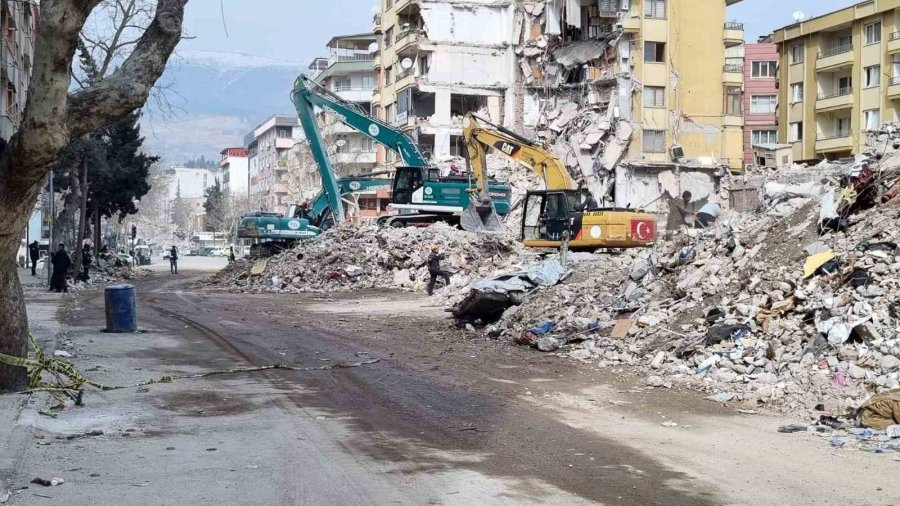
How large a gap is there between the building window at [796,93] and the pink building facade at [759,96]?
1079 centimetres

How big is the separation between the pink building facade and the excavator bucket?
40.6 m

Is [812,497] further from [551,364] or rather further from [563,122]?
[563,122]

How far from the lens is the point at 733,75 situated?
2263 inches

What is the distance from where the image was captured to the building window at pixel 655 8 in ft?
184

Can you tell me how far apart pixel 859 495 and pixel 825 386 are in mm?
4533

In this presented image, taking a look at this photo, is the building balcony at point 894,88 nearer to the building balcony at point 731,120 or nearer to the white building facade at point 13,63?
the building balcony at point 731,120

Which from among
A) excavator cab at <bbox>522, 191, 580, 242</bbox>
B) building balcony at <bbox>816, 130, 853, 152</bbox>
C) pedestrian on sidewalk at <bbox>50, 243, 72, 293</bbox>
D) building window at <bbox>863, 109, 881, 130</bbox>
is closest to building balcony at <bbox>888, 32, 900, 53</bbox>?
building window at <bbox>863, 109, 881, 130</bbox>

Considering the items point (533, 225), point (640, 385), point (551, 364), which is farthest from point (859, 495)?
point (533, 225)

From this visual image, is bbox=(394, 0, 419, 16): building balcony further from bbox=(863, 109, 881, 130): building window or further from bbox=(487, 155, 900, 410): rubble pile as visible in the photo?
bbox=(487, 155, 900, 410): rubble pile

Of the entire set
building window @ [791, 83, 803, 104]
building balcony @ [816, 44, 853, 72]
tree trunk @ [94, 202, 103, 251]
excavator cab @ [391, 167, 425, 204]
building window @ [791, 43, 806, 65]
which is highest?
building window @ [791, 43, 806, 65]

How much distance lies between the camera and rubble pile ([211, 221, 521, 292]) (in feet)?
107

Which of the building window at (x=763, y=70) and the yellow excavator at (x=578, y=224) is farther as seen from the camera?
the building window at (x=763, y=70)

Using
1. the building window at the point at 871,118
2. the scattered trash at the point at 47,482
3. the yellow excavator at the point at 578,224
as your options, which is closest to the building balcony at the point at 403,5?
the building window at the point at 871,118

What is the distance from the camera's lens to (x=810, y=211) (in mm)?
17688
